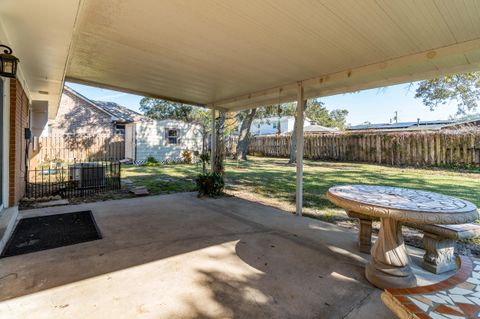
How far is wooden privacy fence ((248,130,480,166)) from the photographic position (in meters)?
10.4

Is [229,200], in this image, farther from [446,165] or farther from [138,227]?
[446,165]

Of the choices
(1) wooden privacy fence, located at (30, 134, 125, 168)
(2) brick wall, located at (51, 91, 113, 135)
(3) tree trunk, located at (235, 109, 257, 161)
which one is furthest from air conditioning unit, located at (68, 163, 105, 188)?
(2) brick wall, located at (51, 91, 113, 135)

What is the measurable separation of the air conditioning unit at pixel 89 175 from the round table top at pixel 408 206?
617 cm

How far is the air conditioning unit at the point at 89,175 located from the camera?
6.45 m

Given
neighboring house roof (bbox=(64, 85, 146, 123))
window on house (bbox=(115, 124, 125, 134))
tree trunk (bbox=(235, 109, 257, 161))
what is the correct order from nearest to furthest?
tree trunk (bbox=(235, 109, 257, 161)) → neighboring house roof (bbox=(64, 85, 146, 123)) → window on house (bbox=(115, 124, 125, 134))

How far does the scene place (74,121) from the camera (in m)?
17.3

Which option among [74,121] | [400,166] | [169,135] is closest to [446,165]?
[400,166]

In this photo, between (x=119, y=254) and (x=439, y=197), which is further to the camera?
(x=119, y=254)

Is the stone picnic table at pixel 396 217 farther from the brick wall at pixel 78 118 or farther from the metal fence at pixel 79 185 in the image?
the brick wall at pixel 78 118

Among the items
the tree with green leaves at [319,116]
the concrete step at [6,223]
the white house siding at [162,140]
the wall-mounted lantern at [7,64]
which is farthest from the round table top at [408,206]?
the white house siding at [162,140]

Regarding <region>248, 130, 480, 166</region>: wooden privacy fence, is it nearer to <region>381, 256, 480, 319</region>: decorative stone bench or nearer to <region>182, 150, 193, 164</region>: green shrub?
<region>182, 150, 193, 164</region>: green shrub

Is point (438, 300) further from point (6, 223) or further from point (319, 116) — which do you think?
point (319, 116)

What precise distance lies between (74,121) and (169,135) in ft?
23.9

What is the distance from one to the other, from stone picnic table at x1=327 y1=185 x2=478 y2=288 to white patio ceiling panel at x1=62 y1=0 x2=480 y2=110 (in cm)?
183
